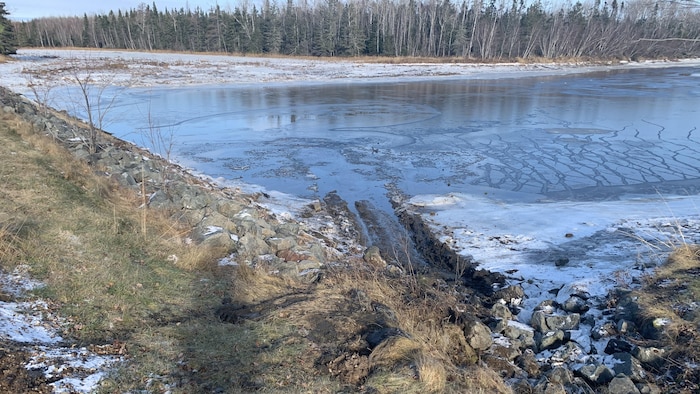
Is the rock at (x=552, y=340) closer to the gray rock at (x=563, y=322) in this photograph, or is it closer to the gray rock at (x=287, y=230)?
the gray rock at (x=563, y=322)

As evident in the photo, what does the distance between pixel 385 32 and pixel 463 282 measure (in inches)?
2498

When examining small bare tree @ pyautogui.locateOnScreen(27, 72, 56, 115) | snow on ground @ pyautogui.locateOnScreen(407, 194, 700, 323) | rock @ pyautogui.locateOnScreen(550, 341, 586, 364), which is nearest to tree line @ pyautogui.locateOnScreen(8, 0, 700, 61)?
small bare tree @ pyautogui.locateOnScreen(27, 72, 56, 115)

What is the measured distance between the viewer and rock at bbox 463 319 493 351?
480cm

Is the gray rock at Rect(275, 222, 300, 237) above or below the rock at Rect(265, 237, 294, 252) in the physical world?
below

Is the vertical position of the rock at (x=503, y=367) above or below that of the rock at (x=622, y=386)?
below

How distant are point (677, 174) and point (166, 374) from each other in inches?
509

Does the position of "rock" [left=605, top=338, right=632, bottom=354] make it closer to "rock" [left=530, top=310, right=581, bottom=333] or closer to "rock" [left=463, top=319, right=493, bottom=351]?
"rock" [left=530, top=310, right=581, bottom=333]

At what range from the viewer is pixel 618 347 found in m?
4.62

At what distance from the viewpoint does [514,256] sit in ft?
24.5

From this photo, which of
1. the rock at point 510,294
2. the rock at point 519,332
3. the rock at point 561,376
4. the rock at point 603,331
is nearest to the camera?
the rock at point 561,376

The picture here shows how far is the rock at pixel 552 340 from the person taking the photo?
4879mm

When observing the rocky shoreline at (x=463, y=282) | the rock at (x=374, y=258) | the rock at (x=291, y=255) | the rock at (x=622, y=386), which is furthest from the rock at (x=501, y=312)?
the rock at (x=291, y=255)

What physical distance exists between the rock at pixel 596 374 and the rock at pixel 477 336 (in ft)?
2.91

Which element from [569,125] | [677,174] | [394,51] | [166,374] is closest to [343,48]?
[394,51]
